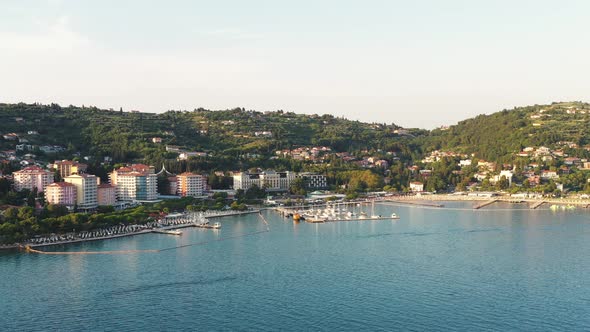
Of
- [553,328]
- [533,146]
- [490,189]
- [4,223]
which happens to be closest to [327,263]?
[553,328]

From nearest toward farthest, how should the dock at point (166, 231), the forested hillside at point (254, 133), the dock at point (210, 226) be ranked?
the dock at point (166, 231) → the dock at point (210, 226) → the forested hillside at point (254, 133)

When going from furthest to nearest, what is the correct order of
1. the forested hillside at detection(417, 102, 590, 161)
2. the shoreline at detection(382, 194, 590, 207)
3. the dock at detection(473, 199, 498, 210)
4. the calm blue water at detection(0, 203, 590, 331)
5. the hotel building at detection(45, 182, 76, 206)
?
the forested hillside at detection(417, 102, 590, 161) < the shoreline at detection(382, 194, 590, 207) < the dock at detection(473, 199, 498, 210) < the hotel building at detection(45, 182, 76, 206) < the calm blue water at detection(0, 203, 590, 331)

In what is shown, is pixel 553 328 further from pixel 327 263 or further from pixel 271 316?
pixel 327 263

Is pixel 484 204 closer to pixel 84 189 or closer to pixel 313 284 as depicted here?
pixel 84 189

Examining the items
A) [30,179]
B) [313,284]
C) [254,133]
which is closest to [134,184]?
[30,179]

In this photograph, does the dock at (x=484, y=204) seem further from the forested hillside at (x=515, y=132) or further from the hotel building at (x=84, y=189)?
the hotel building at (x=84, y=189)

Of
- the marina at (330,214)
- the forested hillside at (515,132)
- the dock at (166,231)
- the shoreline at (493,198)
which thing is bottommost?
the dock at (166,231)

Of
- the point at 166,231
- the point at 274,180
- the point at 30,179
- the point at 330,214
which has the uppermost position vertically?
the point at 30,179

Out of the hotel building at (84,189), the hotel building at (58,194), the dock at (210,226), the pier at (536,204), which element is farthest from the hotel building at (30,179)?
the pier at (536,204)

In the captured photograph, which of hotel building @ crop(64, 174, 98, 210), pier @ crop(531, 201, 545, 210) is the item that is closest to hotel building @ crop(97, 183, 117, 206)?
hotel building @ crop(64, 174, 98, 210)

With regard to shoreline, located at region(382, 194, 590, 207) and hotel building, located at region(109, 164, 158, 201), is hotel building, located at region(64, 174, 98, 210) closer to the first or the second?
hotel building, located at region(109, 164, 158, 201)
